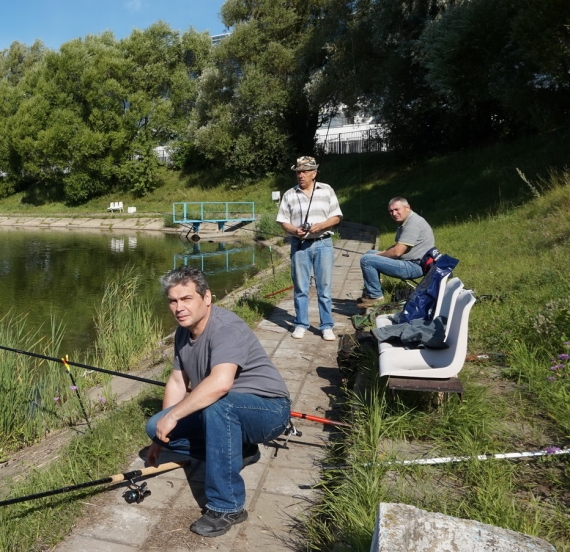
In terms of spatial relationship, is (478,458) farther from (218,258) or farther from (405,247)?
(218,258)

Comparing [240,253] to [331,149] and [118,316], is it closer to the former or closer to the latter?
[118,316]

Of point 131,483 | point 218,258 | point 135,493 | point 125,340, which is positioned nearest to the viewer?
point 135,493

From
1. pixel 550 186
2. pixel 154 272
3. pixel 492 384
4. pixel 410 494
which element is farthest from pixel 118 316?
pixel 550 186

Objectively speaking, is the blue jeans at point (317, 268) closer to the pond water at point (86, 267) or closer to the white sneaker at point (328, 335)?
the white sneaker at point (328, 335)

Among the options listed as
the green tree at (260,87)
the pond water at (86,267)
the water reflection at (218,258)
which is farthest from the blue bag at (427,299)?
the green tree at (260,87)

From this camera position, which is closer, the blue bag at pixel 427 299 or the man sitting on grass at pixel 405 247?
the blue bag at pixel 427 299

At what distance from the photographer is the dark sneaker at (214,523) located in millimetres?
2757

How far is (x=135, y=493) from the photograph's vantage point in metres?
3.03

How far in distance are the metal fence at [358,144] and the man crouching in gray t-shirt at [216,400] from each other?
2227 cm

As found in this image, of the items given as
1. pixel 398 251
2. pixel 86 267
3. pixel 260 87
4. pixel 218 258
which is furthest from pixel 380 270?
pixel 260 87

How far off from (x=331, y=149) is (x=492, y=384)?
85.9 ft

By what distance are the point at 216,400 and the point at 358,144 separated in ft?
85.4

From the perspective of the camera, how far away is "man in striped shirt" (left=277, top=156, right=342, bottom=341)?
5621mm

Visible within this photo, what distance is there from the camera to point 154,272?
13484 millimetres
